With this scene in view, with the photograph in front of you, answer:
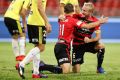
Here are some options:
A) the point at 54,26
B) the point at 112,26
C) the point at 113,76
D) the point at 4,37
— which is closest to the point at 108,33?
the point at 112,26

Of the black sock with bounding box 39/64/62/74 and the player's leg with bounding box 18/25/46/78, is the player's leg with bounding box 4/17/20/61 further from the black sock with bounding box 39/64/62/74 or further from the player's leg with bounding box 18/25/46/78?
the player's leg with bounding box 18/25/46/78

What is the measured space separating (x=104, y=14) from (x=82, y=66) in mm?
9862

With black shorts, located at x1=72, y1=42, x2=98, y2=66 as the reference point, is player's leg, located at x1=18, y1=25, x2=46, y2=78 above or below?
above

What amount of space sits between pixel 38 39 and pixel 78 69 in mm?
2010

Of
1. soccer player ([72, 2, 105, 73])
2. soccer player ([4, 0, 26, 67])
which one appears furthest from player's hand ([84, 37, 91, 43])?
soccer player ([4, 0, 26, 67])

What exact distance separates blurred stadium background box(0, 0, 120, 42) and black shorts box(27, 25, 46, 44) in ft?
34.8

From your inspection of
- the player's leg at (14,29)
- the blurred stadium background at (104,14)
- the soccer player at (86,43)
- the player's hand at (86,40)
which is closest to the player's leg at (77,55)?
the soccer player at (86,43)

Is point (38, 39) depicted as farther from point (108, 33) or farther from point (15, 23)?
point (108, 33)

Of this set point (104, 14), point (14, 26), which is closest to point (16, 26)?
point (14, 26)

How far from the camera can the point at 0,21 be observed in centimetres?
2111

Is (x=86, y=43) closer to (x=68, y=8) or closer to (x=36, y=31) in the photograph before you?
(x=68, y=8)

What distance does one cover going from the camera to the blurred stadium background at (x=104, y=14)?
2124 centimetres

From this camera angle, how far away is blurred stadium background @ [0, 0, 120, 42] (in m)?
21.2

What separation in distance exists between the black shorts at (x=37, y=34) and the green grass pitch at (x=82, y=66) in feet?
2.26
